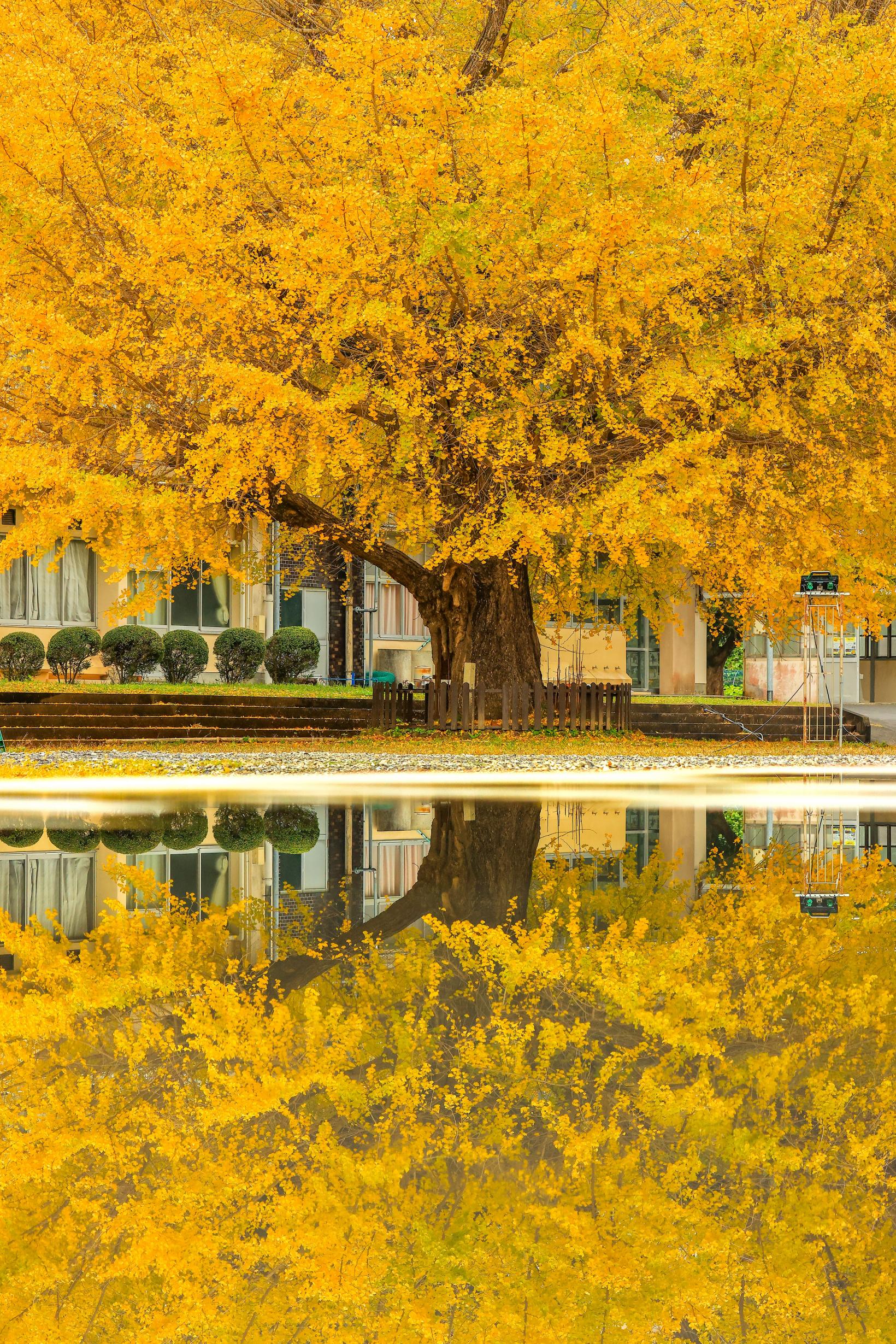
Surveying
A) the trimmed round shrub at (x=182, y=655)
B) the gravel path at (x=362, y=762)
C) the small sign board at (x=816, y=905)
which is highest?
the trimmed round shrub at (x=182, y=655)

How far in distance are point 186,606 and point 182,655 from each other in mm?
5026

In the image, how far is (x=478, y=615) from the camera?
29453 millimetres

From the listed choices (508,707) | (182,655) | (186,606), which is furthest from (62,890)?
(186,606)

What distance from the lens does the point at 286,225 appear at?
845 inches

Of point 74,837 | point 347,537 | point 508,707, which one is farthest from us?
point 508,707

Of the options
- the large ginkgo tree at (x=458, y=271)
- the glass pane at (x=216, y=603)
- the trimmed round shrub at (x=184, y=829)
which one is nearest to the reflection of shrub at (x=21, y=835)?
the trimmed round shrub at (x=184, y=829)

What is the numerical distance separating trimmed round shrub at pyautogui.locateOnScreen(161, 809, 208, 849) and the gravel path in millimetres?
6294

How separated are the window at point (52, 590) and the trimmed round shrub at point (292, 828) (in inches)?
920

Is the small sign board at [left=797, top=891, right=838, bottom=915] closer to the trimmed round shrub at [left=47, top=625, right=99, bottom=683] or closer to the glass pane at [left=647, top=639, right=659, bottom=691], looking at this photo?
the trimmed round shrub at [left=47, top=625, right=99, bottom=683]

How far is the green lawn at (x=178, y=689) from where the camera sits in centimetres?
3031

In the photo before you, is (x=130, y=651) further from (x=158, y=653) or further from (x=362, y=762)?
(x=362, y=762)

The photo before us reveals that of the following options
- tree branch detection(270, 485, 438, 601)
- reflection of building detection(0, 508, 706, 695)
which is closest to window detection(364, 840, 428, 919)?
tree branch detection(270, 485, 438, 601)

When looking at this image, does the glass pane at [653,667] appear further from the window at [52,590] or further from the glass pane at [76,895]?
the glass pane at [76,895]

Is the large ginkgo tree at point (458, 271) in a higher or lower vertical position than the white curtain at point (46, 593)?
higher
